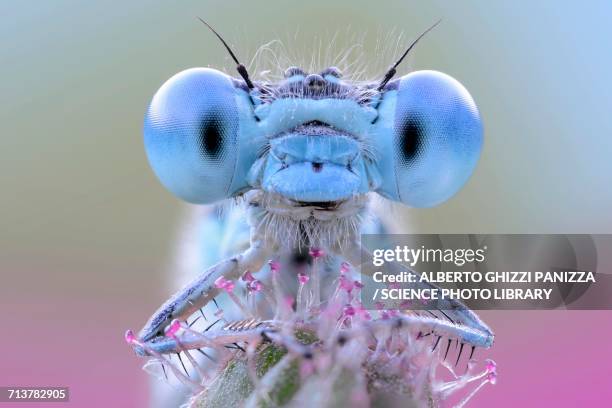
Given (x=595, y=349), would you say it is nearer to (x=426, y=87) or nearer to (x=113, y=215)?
(x=426, y=87)

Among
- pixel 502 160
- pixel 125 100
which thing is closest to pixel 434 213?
pixel 502 160

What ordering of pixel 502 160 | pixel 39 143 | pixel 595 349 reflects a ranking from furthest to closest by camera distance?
pixel 39 143
pixel 502 160
pixel 595 349

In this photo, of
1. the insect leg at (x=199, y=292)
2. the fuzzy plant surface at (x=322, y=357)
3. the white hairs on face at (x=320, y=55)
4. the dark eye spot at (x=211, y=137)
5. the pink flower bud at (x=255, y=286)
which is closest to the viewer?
the fuzzy plant surface at (x=322, y=357)

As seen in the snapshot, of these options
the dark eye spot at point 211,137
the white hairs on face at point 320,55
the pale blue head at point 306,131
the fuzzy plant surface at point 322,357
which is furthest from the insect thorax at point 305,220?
the white hairs on face at point 320,55

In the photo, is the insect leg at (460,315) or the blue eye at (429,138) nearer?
the insect leg at (460,315)

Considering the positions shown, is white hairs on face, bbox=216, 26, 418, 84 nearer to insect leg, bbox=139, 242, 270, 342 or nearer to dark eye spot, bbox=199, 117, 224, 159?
dark eye spot, bbox=199, 117, 224, 159

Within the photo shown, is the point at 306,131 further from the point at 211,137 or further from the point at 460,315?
the point at 460,315

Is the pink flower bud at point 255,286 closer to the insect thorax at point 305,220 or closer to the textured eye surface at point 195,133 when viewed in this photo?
the insect thorax at point 305,220

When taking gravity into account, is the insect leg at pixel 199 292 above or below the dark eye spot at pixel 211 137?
below
